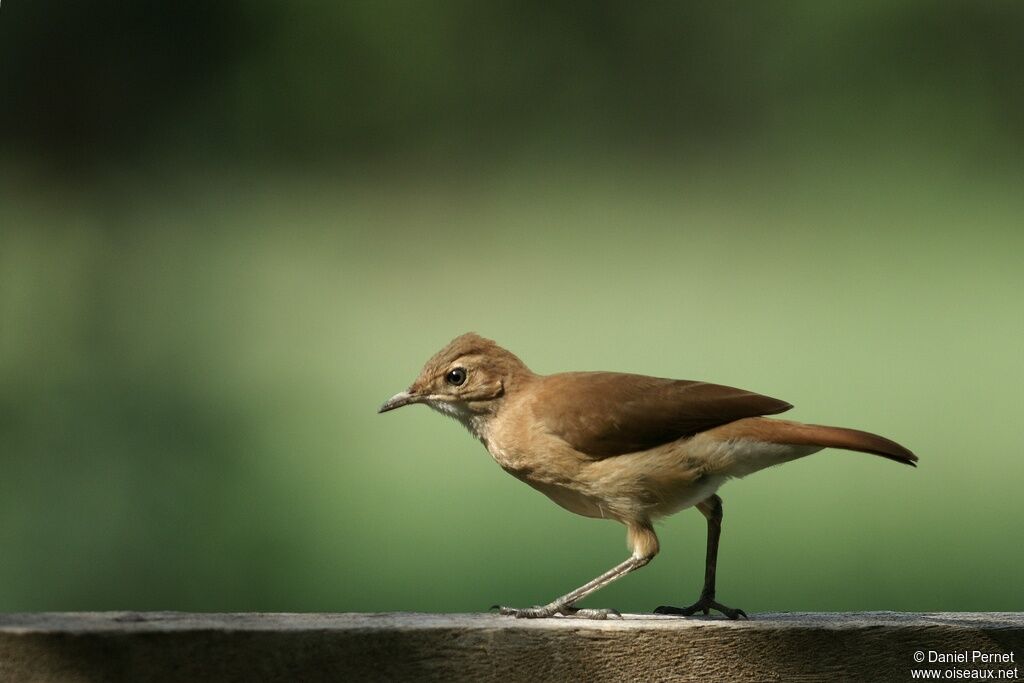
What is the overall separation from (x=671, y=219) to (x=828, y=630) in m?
6.52

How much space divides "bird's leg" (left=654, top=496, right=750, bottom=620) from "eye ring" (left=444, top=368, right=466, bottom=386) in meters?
0.75

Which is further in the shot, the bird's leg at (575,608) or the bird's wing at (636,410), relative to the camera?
the bird's wing at (636,410)

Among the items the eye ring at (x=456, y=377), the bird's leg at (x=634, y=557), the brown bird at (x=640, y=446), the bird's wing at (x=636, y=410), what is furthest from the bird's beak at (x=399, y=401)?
the bird's leg at (x=634, y=557)

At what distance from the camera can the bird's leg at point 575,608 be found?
298 centimetres

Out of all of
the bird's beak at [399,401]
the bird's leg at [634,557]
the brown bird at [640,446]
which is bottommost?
the bird's leg at [634,557]

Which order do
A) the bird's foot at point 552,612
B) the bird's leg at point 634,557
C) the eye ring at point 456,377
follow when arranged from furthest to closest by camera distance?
the eye ring at point 456,377, the bird's leg at point 634,557, the bird's foot at point 552,612

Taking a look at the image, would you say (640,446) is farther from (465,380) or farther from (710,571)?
(465,380)

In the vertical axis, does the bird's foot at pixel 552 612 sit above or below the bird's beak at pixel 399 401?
below

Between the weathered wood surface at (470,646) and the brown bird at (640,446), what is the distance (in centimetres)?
62

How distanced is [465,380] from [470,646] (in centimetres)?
129

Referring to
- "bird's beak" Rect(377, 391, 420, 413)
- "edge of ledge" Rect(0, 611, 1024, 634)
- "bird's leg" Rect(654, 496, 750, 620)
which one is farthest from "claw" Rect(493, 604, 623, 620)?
"bird's beak" Rect(377, 391, 420, 413)

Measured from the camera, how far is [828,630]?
2.62 meters

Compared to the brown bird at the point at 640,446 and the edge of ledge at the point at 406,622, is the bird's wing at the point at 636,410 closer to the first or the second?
the brown bird at the point at 640,446

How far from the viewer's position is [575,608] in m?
3.32
